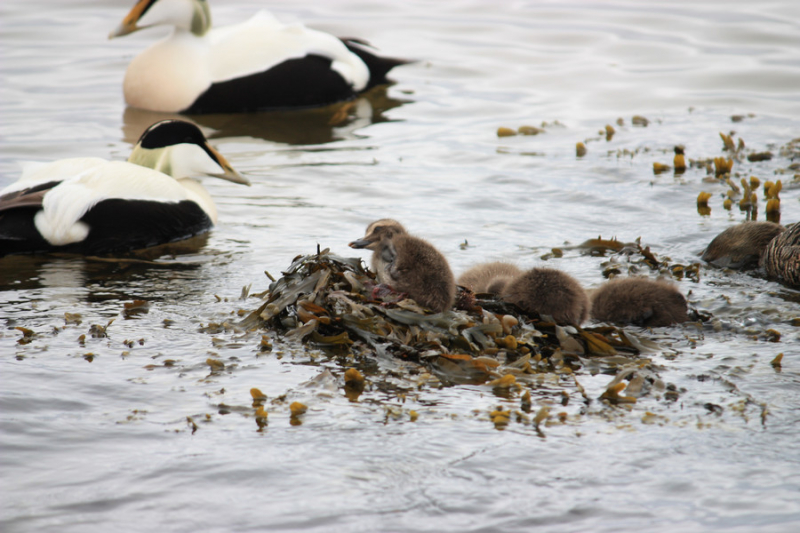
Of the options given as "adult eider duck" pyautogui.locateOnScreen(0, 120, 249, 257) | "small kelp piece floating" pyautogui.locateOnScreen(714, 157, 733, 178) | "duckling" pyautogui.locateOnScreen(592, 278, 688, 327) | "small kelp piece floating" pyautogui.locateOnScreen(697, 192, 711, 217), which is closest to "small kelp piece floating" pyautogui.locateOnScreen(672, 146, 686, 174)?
"small kelp piece floating" pyautogui.locateOnScreen(714, 157, 733, 178)

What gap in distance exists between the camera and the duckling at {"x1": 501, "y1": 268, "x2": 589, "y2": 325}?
16.4 feet

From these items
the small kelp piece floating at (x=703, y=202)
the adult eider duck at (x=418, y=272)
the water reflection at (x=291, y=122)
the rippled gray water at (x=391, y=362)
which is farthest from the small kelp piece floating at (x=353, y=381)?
the water reflection at (x=291, y=122)

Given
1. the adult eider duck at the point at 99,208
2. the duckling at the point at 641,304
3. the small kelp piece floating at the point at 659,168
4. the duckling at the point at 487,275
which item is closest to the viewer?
the duckling at the point at 641,304

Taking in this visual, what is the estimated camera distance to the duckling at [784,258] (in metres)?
5.97

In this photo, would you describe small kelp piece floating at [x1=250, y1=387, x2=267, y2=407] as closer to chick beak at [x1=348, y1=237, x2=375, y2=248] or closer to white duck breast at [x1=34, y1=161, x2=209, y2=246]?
chick beak at [x1=348, y1=237, x2=375, y2=248]

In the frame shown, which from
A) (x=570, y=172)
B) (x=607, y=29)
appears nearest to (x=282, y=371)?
(x=570, y=172)

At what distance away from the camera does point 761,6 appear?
17.7 m

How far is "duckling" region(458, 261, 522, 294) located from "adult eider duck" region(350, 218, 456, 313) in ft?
2.01

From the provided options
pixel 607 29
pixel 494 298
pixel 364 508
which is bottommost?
pixel 364 508

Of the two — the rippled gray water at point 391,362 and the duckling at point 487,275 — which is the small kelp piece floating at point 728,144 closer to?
the rippled gray water at point 391,362

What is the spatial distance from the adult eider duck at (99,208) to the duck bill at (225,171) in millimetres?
337

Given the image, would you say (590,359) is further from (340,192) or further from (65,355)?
(340,192)

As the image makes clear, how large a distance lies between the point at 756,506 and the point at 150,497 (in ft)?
7.29

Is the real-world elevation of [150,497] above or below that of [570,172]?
below
